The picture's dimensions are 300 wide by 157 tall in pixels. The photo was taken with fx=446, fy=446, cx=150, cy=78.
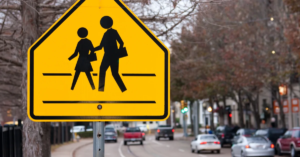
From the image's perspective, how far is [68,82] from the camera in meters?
2.96

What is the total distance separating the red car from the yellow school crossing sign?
2502cm

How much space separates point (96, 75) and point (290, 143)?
86.3ft

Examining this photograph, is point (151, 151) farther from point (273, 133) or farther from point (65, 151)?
point (273, 133)

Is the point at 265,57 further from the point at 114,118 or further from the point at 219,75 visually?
the point at 114,118

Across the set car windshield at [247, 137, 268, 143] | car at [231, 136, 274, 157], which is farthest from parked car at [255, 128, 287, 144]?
car at [231, 136, 274, 157]

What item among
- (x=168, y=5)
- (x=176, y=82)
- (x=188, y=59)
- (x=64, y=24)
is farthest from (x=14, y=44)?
(x=176, y=82)

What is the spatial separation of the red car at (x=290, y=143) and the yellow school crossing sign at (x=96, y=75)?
82.1ft

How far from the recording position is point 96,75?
294 centimetres

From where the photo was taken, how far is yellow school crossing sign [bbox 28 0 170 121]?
294 cm

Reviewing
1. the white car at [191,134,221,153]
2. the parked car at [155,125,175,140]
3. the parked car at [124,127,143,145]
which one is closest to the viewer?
the white car at [191,134,221,153]

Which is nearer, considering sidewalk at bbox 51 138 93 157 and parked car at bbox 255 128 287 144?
sidewalk at bbox 51 138 93 157

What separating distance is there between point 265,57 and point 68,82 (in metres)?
30.9

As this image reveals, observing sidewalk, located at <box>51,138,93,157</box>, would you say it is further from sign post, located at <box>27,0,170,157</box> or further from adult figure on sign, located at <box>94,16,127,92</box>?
adult figure on sign, located at <box>94,16,127,92</box>

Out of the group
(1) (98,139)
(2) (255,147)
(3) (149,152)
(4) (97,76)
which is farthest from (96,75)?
(3) (149,152)
